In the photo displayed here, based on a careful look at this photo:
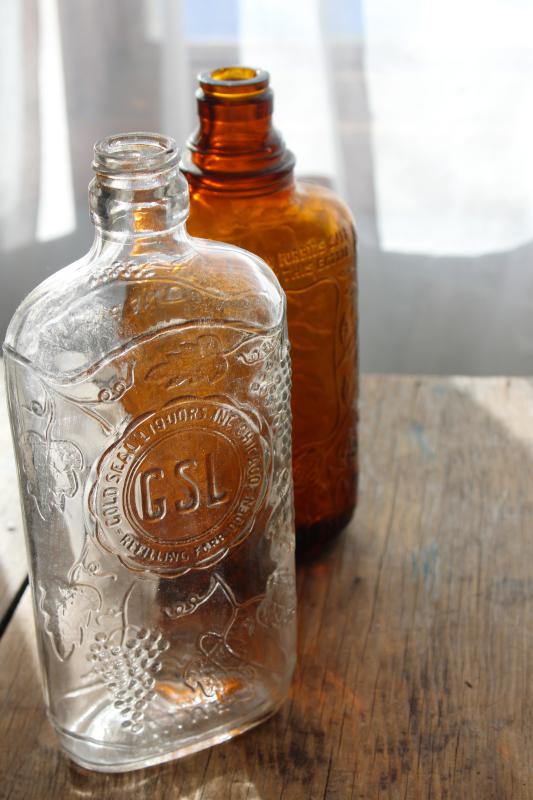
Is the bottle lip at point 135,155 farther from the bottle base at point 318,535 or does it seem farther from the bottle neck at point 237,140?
the bottle base at point 318,535

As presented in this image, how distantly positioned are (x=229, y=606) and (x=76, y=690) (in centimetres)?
12

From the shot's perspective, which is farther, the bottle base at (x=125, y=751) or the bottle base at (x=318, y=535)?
the bottle base at (x=318, y=535)

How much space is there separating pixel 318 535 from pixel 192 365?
12.2 inches

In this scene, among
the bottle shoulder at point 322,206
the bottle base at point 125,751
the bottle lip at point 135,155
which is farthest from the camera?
the bottle shoulder at point 322,206

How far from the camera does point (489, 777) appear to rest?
775 millimetres

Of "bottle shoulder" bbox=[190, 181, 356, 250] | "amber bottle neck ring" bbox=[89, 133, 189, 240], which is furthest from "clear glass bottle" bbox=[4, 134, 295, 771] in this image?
"bottle shoulder" bbox=[190, 181, 356, 250]

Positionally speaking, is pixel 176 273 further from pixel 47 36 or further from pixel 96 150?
pixel 47 36

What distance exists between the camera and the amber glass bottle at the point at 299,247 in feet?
2.81

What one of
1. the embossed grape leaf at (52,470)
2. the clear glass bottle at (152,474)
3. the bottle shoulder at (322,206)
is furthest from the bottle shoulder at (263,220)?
the embossed grape leaf at (52,470)

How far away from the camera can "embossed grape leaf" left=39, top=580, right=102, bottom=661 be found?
2.50 feet

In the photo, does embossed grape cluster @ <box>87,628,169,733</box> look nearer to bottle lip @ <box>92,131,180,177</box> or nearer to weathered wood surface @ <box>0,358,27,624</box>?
weathered wood surface @ <box>0,358,27,624</box>

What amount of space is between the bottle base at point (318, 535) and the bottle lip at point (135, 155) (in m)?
0.39

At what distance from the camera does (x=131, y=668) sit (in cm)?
79

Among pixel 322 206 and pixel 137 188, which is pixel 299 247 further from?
pixel 137 188
